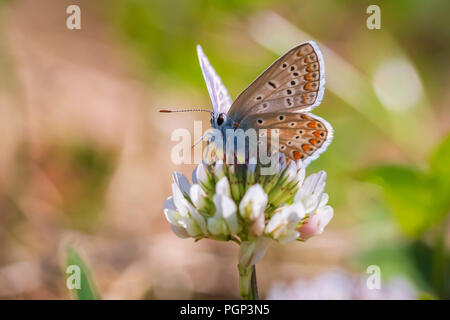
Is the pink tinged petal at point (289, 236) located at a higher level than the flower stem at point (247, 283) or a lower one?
higher

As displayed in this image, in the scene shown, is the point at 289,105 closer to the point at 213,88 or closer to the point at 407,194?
the point at 213,88

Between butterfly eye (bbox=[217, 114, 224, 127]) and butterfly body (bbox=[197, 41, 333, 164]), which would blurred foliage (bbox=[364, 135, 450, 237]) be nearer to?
butterfly body (bbox=[197, 41, 333, 164])

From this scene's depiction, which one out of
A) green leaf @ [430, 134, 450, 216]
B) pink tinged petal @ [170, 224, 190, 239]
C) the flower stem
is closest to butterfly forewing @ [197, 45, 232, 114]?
pink tinged petal @ [170, 224, 190, 239]

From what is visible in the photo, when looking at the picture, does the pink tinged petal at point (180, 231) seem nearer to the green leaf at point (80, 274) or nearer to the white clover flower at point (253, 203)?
the white clover flower at point (253, 203)

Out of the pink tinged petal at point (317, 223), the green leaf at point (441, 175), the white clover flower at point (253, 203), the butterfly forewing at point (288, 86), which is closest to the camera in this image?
the white clover flower at point (253, 203)

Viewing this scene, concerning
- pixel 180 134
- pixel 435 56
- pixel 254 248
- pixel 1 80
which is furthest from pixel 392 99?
pixel 1 80

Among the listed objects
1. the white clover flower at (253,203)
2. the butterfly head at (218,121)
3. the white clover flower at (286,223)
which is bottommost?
the white clover flower at (286,223)

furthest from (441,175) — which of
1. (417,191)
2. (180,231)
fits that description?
(180,231)

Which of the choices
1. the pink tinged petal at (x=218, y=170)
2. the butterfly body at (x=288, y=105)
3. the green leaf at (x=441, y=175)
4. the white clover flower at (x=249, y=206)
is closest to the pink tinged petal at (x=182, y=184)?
the white clover flower at (x=249, y=206)
